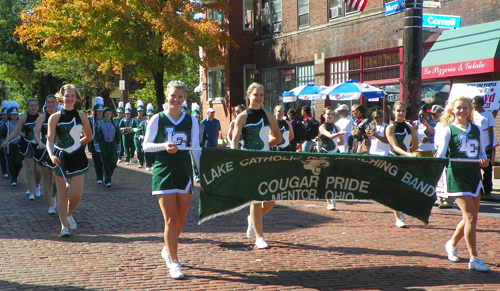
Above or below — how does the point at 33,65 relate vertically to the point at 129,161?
above

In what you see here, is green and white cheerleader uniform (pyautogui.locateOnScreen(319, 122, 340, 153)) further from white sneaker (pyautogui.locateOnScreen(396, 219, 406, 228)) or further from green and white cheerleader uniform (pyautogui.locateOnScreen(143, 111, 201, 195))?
green and white cheerleader uniform (pyautogui.locateOnScreen(143, 111, 201, 195))

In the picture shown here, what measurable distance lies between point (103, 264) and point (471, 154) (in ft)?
12.9

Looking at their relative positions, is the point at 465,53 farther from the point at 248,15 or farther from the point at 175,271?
the point at 248,15

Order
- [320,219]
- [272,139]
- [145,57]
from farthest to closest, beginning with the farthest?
[145,57] → [320,219] → [272,139]

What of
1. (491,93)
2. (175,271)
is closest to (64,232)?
(175,271)

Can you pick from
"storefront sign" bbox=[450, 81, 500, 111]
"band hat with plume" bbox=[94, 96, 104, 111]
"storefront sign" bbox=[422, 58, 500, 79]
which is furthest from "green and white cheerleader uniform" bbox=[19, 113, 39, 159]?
"storefront sign" bbox=[422, 58, 500, 79]

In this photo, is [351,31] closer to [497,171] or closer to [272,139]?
[497,171]

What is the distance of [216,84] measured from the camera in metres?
31.5

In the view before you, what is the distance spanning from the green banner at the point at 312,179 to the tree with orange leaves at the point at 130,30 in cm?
1812

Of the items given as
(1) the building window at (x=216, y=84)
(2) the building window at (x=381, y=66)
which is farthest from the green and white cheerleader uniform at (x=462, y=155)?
(1) the building window at (x=216, y=84)

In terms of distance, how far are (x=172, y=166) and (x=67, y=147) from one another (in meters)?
2.83

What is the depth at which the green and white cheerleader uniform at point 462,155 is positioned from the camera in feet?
21.2

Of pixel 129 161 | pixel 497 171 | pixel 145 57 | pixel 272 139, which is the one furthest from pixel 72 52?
pixel 272 139

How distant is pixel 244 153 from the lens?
639 cm
